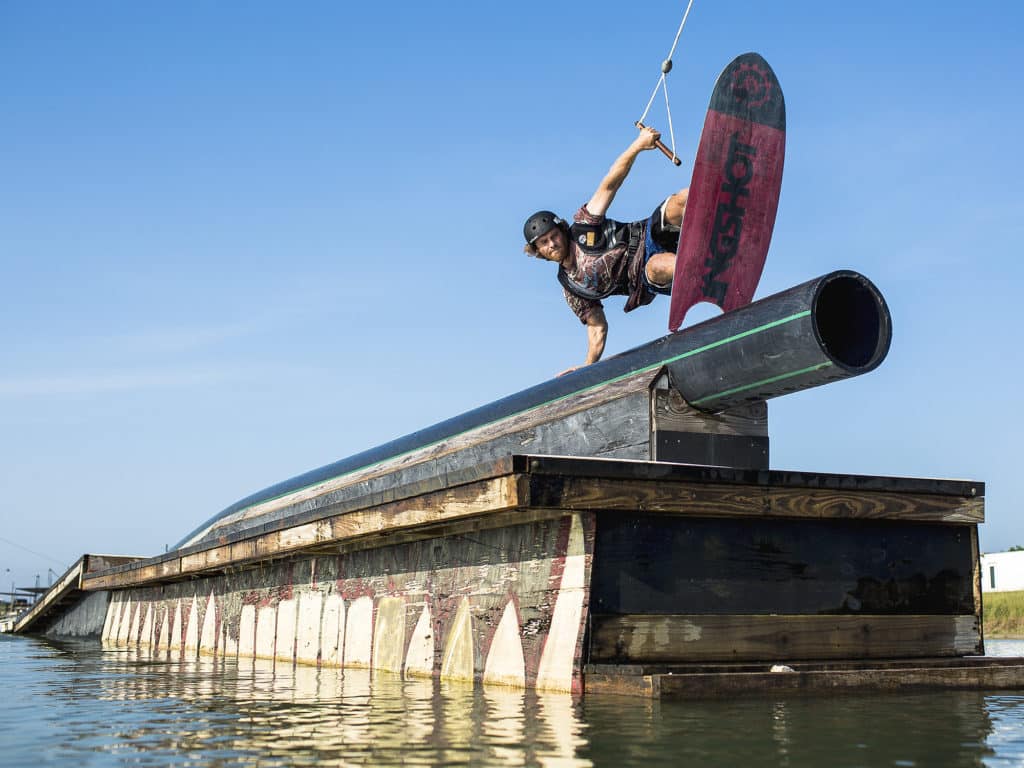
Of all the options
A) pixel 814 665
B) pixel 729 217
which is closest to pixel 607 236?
pixel 729 217

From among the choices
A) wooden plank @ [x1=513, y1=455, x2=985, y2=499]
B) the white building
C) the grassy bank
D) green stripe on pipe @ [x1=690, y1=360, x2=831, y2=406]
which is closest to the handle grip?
green stripe on pipe @ [x1=690, y1=360, x2=831, y2=406]

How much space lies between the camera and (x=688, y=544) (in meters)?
5.81

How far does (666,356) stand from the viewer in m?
6.45

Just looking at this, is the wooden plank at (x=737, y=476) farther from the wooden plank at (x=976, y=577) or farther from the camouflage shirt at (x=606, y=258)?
the camouflage shirt at (x=606, y=258)

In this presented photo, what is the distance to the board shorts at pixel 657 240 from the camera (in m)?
7.93

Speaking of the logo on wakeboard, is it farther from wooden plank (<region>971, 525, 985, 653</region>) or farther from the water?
the water

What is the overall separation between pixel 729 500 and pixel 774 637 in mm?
763

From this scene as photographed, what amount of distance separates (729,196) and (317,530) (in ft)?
12.2

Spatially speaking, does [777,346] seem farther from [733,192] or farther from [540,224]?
[540,224]

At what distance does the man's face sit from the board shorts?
0.66m

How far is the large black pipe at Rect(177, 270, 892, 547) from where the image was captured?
18.2 ft

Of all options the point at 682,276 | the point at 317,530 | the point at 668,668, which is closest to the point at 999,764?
the point at 668,668

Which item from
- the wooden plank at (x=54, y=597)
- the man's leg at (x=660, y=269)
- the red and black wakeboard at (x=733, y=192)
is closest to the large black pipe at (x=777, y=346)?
the red and black wakeboard at (x=733, y=192)

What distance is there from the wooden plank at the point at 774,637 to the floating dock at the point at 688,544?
0.4 inches
